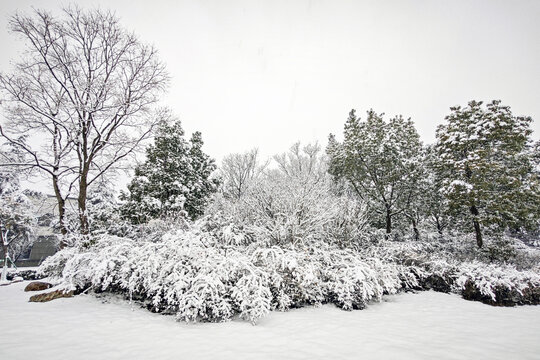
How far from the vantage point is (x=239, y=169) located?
22.9 metres

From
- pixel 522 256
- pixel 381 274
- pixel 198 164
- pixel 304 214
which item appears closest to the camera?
pixel 381 274

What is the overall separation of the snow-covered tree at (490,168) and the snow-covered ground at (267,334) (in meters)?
A: 6.45

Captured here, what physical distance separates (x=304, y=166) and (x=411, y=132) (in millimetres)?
9767

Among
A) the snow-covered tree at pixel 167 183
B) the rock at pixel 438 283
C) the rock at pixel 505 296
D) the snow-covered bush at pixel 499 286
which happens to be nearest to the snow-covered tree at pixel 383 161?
the rock at pixel 438 283

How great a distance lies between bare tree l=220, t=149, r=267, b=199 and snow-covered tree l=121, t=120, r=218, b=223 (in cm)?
583

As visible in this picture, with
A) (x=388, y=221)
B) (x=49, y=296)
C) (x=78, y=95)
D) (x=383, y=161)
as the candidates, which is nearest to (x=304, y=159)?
(x=383, y=161)

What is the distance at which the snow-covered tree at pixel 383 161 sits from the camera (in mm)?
13555

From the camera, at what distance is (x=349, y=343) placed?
3615 millimetres

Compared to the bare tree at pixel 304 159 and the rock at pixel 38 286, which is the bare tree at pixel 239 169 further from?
the rock at pixel 38 286

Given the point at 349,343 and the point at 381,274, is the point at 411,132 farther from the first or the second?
the point at 349,343

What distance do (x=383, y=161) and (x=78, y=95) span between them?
15991 mm

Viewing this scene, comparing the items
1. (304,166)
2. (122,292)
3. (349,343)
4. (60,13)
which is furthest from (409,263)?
(60,13)

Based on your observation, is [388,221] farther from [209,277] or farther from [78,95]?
[78,95]

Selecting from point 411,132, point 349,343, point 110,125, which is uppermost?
point 411,132
